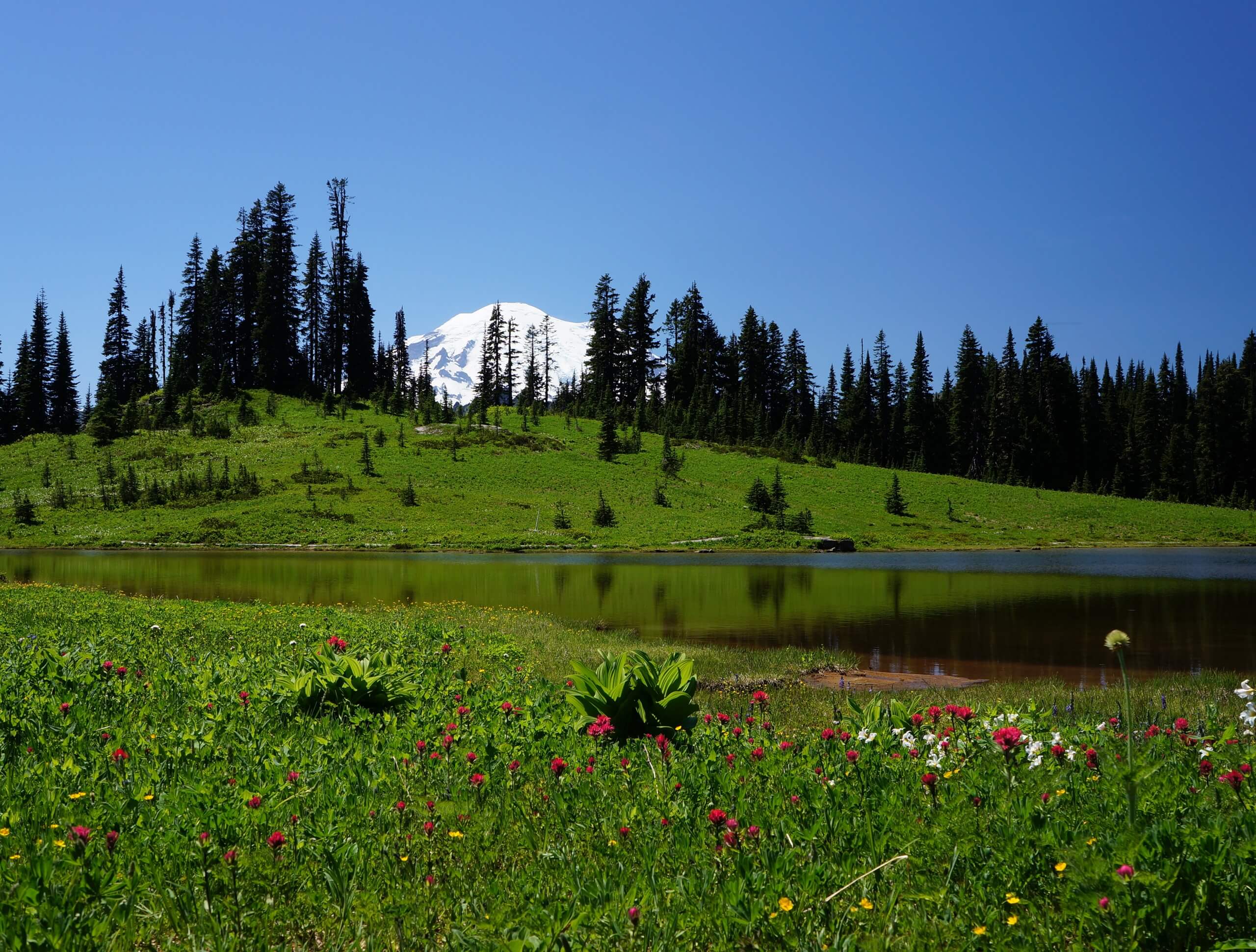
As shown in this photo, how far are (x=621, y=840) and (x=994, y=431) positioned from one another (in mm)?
109789

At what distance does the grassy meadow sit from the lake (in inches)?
410

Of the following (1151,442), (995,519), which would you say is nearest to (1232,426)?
(1151,442)

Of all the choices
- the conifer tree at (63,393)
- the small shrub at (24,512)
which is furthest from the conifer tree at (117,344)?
the small shrub at (24,512)

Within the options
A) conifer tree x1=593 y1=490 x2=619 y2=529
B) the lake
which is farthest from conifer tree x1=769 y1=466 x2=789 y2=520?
conifer tree x1=593 y1=490 x2=619 y2=529

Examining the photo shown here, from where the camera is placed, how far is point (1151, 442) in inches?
4176

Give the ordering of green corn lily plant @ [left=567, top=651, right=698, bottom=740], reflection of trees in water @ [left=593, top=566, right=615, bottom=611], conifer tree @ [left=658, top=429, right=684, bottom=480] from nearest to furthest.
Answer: green corn lily plant @ [left=567, top=651, right=698, bottom=740] → reflection of trees in water @ [left=593, top=566, right=615, bottom=611] → conifer tree @ [left=658, top=429, right=684, bottom=480]

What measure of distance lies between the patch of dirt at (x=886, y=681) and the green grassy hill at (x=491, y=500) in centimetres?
3238

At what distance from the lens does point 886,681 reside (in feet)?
43.8

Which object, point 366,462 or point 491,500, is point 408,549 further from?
point 366,462

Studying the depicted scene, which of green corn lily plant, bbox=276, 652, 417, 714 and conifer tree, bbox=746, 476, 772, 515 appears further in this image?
conifer tree, bbox=746, 476, 772, 515

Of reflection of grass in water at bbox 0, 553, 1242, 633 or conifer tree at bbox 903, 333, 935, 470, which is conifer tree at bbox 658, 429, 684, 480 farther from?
conifer tree at bbox 903, 333, 935, 470

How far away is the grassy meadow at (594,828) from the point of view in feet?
10.5

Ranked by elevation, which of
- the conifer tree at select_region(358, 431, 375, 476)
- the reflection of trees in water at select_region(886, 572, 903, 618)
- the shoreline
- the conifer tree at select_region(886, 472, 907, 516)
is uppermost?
the conifer tree at select_region(358, 431, 375, 476)

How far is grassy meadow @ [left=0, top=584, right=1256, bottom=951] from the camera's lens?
10.5ft
